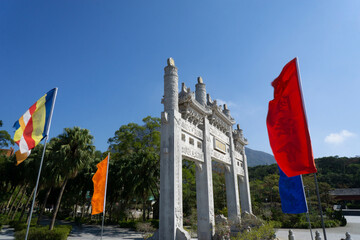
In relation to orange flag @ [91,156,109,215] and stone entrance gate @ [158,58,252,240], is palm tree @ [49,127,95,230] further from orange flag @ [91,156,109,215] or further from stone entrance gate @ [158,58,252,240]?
stone entrance gate @ [158,58,252,240]

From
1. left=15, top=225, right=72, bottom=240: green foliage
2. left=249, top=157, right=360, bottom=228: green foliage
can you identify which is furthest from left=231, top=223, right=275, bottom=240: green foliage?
left=15, top=225, right=72, bottom=240: green foliage

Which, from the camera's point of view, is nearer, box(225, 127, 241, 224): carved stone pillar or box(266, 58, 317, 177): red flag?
box(266, 58, 317, 177): red flag

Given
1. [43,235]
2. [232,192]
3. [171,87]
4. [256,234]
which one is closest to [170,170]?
[171,87]

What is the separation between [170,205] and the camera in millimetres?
11352

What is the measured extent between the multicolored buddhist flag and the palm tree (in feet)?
27.8

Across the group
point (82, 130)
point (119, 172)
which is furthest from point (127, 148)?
point (82, 130)

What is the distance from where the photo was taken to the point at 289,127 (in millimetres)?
5727

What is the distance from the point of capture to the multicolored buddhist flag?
7508mm

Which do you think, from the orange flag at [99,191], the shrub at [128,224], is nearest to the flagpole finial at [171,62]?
the orange flag at [99,191]

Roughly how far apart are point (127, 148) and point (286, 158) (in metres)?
24.3

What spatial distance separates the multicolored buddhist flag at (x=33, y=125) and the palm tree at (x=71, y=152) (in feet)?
27.8

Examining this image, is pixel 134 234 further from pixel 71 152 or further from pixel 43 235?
pixel 71 152

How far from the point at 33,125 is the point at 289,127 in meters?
8.37

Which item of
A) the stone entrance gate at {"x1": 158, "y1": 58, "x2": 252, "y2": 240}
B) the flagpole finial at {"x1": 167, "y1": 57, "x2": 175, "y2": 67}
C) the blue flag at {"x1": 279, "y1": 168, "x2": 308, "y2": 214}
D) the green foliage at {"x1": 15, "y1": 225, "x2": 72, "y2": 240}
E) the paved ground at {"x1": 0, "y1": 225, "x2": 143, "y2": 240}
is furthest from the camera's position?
the paved ground at {"x1": 0, "y1": 225, "x2": 143, "y2": 240}
